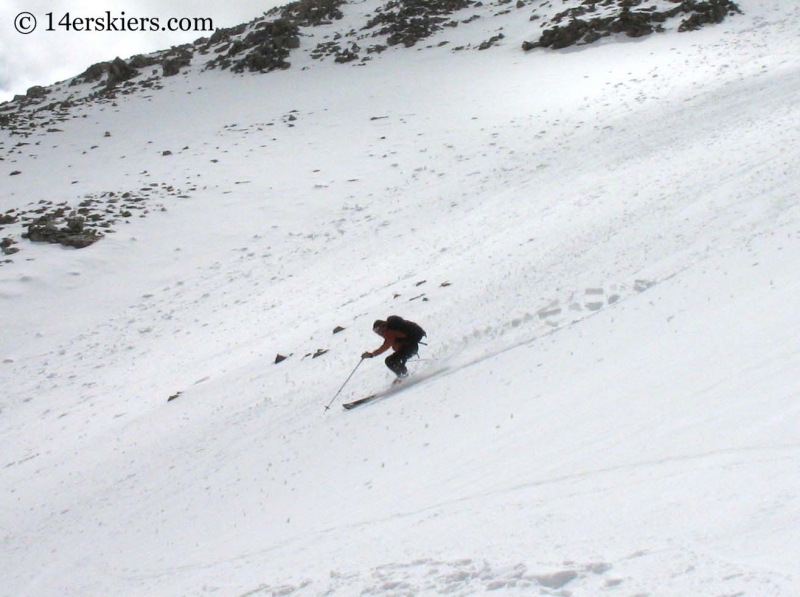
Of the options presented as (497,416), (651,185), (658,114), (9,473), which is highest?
(658,114)

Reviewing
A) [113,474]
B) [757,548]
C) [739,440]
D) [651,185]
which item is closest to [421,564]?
[757,548]

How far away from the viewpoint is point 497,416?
26.4 feet

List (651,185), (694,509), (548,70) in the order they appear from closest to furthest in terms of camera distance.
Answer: (694,509) < (651,185) < (548,70)

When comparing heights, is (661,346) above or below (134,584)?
above

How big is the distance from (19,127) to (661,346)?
45.5 m

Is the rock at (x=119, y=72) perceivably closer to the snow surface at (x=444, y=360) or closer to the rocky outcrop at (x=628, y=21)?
the snow surface at (x=444, y=360)

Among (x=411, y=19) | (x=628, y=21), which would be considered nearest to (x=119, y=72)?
(x=411, y=19)

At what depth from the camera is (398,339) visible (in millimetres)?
10250

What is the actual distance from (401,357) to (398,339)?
0.40 meters

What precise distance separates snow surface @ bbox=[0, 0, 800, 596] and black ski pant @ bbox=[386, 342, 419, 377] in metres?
0.39

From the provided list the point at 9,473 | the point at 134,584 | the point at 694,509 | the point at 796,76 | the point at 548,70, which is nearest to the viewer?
the point at 694,509

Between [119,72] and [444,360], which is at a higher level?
[119,72]

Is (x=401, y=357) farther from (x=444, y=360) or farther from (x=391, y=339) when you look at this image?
(x=444, y=360)

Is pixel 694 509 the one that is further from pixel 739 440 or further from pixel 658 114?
pixel 658 114
